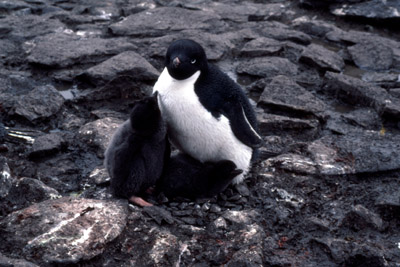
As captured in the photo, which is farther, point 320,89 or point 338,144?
point 320,89

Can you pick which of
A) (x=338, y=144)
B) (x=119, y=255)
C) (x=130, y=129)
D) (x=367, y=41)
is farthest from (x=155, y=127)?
(x=367, y=41)

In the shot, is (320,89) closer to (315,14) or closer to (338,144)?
(338,144)

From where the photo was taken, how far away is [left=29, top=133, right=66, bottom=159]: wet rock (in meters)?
3.62

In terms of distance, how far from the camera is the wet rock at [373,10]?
6.30m

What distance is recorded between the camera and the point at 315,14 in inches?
265

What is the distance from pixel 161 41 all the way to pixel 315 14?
235 centimetres

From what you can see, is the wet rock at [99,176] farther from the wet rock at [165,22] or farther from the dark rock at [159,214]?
the wet rock at [165,22]

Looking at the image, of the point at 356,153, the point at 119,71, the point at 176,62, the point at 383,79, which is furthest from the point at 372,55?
the point at 176,62

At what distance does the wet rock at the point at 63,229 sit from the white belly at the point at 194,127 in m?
0.64

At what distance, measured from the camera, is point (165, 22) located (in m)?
5.98

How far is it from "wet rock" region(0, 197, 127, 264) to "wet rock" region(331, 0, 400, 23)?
461 centimetres

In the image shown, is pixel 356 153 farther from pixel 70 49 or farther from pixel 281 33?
pixel 70 49

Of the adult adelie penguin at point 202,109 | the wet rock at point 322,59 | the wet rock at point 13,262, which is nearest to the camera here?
the wet rock at point 13,262

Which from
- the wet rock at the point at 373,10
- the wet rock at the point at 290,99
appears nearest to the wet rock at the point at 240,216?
the wet rock at the point at 290,99
